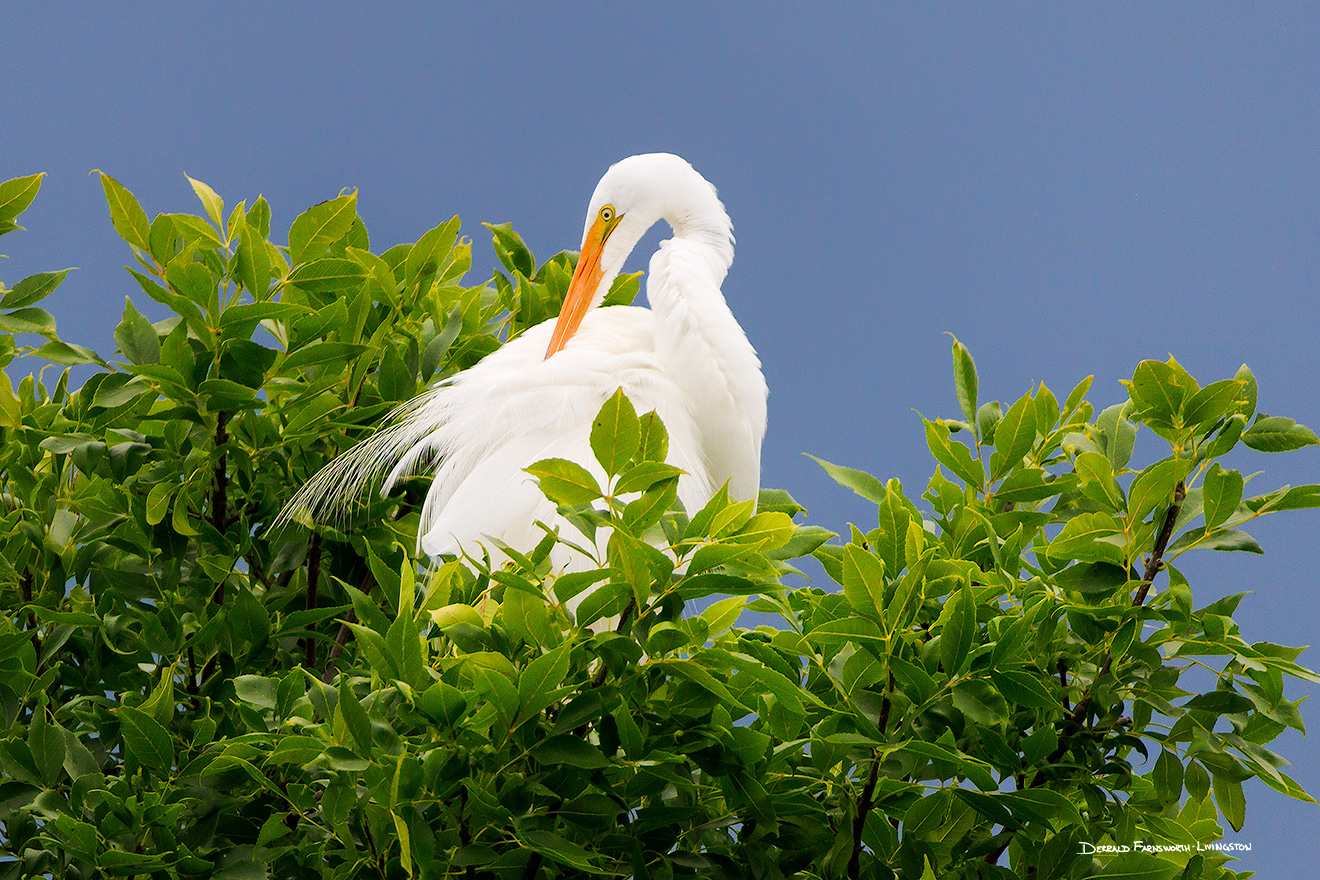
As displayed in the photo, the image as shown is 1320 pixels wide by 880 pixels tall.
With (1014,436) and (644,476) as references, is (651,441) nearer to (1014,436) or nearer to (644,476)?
(644,476)

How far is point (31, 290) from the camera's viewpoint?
1524 mm

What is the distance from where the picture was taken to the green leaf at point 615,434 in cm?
90

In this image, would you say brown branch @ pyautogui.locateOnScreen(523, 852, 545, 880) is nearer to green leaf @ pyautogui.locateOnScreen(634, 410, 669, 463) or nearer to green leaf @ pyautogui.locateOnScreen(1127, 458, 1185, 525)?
green leaf @ pyautogui.locateOnScreen(634, 410, 669, 463)

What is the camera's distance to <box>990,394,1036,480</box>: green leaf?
1.25m

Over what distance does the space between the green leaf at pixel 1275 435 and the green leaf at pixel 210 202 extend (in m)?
1.30

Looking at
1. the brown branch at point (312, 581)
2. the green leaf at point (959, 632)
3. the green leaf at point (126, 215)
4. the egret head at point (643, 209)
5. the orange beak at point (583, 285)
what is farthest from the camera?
the egret head at point (643, 209)

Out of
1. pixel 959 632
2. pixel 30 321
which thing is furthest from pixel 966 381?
pixel 30 321

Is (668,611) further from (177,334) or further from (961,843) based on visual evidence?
(177,334)

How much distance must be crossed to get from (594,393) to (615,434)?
3.10ft

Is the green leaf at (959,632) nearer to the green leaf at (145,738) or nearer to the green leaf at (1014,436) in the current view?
the green leaf at (1014,436)

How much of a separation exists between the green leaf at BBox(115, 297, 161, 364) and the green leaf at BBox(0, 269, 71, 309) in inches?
12.5

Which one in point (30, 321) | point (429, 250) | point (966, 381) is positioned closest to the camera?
point (966, 381)

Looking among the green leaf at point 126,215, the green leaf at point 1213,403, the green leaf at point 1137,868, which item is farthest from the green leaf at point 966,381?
the green leaf at point 126,215

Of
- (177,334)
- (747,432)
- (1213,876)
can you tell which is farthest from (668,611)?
(747,432)
